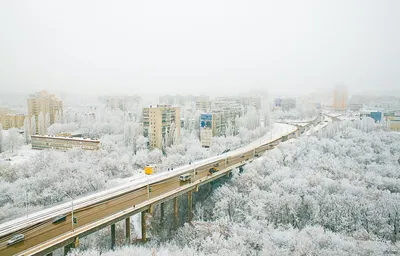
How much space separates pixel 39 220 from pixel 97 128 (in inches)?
992

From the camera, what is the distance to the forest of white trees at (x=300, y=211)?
8.48 metres

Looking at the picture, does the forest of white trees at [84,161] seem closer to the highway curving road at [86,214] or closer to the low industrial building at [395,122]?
the highway curving road at [86,214]

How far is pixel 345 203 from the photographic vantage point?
37.8 feet

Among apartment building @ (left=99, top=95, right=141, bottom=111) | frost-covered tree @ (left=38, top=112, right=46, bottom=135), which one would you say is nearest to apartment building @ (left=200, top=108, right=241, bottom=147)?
frost-covered tree @ (left=38, top=112, right=46, bottom=135)

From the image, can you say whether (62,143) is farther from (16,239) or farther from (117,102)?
(117,102)

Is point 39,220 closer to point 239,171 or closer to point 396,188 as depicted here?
point 239,171

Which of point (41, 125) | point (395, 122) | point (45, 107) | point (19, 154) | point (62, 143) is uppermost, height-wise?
point (45, 107)

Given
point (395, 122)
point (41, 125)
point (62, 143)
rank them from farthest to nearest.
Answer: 1. point (41, 125)
2. point (395, 122)
3. point (62, 143)

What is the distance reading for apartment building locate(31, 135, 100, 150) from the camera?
23.3 metres

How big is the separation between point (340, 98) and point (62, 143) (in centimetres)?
3056

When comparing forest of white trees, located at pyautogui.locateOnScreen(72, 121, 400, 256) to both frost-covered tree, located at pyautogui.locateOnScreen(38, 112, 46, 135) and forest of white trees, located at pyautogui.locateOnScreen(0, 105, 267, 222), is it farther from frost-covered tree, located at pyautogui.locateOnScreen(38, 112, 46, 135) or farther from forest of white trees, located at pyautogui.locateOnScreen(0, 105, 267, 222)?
frost-covered tree, located at pyautogui.locateOnScreen(38, 112, 46, 135)

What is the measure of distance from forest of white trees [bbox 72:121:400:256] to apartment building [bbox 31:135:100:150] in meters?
12.7

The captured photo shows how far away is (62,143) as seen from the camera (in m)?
24.6

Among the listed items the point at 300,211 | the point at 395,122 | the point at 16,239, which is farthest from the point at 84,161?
the point at 395,122
